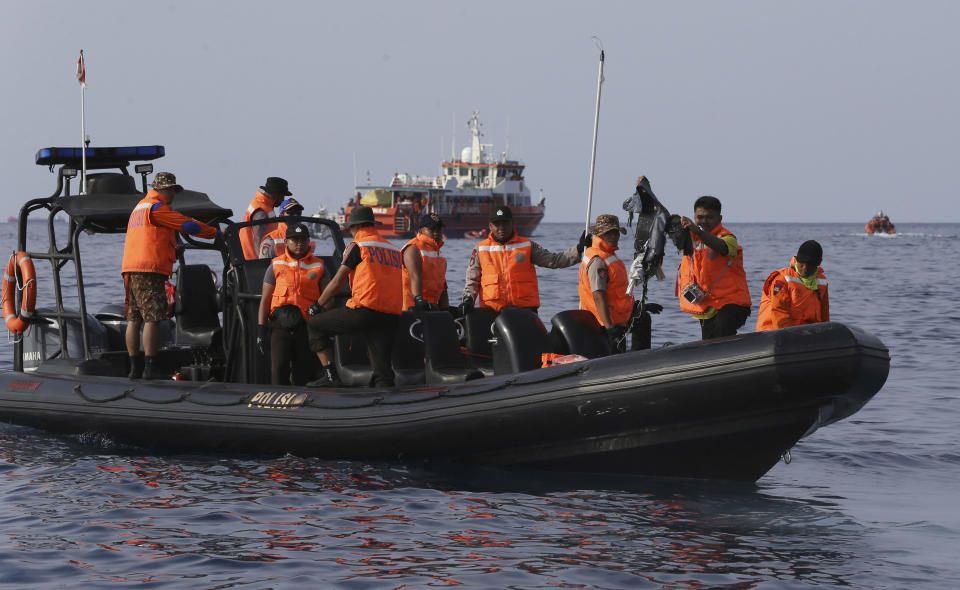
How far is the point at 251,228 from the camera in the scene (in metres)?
9.31

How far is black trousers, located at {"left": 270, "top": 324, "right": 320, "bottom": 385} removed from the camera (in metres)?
8.21

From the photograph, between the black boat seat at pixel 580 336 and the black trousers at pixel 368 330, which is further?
the black boat seat at pixel 580 336

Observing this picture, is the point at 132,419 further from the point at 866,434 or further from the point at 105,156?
the point at 866,434

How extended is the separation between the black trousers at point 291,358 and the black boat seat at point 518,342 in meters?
1.49

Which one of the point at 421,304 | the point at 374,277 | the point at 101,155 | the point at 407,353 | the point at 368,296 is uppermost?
the point at 101,155

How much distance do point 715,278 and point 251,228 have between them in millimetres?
3840

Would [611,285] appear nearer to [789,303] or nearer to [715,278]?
[715,278]

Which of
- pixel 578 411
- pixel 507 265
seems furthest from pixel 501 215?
pixel 578 411

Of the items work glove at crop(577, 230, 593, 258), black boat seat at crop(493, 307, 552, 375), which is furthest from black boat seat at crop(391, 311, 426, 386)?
work glove at crop(577, 230, 593, 258)

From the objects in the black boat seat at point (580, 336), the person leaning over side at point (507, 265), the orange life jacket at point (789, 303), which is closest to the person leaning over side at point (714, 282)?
the orange life jacket at point (789, 303)

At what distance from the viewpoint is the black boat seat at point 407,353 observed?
26.9ft

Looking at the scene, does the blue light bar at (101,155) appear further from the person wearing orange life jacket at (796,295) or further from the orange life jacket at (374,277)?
the person wearing orange life jacket at (796,295)

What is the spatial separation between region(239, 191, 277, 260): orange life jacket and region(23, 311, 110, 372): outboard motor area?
4.43ft

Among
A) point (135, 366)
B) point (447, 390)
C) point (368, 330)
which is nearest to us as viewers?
point (447, 390)
